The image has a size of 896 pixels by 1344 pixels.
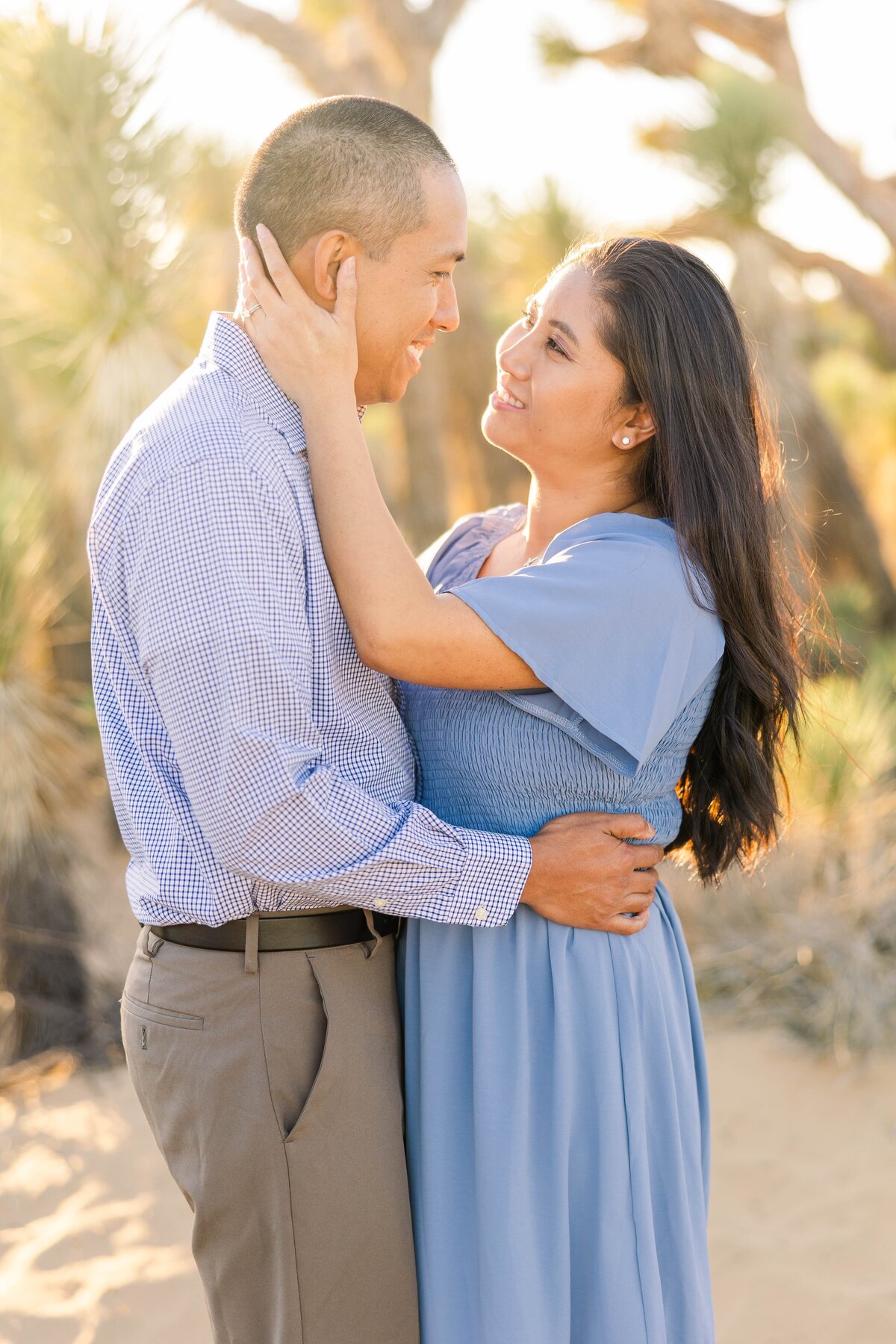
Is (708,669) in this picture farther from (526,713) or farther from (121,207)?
(121,207)

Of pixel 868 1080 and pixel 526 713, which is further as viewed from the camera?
pixel 868 1080

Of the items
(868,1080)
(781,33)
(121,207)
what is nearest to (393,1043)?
(868,1080)

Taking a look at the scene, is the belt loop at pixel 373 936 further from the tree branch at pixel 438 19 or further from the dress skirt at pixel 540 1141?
the tree branch at pixel 438 19

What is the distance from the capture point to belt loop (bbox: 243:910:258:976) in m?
1.77

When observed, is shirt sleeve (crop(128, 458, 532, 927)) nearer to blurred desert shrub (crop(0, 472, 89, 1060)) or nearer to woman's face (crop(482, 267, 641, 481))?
woman's face (crop(482, 267, 641, 481))

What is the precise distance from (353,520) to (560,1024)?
2.80 ft

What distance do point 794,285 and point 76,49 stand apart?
20.7ft

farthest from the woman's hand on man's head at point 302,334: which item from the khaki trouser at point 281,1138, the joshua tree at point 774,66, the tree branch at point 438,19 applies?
the joshua tree at point 774,66

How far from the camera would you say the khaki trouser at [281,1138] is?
1.77 meters

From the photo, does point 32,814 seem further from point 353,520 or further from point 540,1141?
point 353,520

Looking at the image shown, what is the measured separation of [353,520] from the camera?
1.76 metres

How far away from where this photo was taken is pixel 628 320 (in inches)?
81.1

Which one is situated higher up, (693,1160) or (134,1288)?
(693,1160)

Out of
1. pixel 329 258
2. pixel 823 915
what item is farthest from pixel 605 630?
→ pixel 823 915
